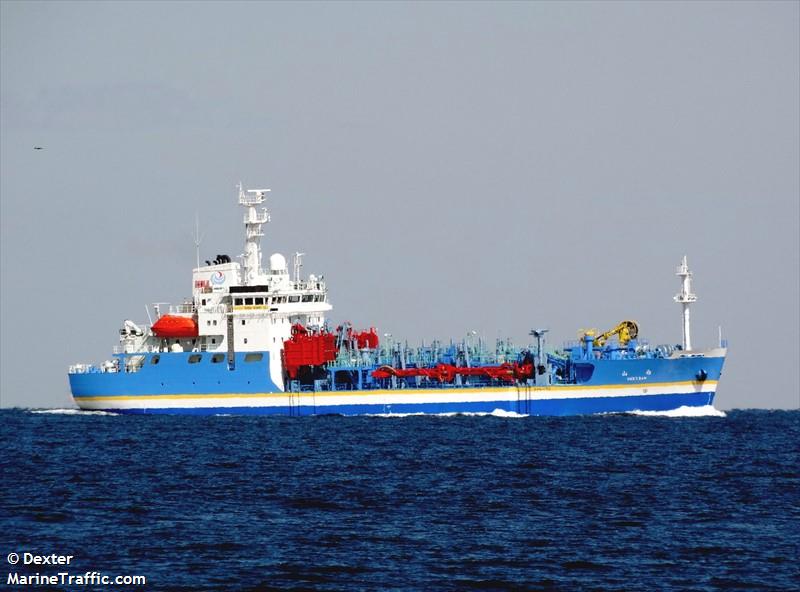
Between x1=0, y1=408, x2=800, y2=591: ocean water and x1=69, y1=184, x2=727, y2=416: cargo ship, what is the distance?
7804mm

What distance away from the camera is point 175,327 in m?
83.8

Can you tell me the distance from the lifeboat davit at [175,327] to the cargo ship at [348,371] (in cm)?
6

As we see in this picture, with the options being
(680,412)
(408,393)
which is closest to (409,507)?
(408,393)

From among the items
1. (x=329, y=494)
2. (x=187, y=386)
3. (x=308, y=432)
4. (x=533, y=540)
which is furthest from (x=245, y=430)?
(x=533, y=540)

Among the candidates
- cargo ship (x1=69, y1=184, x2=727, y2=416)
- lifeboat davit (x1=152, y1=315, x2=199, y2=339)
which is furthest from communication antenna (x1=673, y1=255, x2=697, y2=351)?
lifeboat davit (x1=152, y1=315, x2=199, y2=339)

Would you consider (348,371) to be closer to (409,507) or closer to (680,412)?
(680,412)

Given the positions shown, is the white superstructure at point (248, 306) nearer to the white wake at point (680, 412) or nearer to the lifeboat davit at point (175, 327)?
the lifeboat davit at point (175, 327)

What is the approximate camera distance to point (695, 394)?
268 ft

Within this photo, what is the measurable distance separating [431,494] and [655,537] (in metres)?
10.6

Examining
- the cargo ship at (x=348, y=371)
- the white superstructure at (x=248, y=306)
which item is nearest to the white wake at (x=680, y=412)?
the cargo ship at (x=348, y=371)

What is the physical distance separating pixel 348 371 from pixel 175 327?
10.6 m

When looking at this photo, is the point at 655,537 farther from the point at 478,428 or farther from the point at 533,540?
the point at 478,428

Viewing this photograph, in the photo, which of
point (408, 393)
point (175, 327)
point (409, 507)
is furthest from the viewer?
point (175, 327)

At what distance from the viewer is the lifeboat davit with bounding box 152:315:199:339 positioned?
8388cm
